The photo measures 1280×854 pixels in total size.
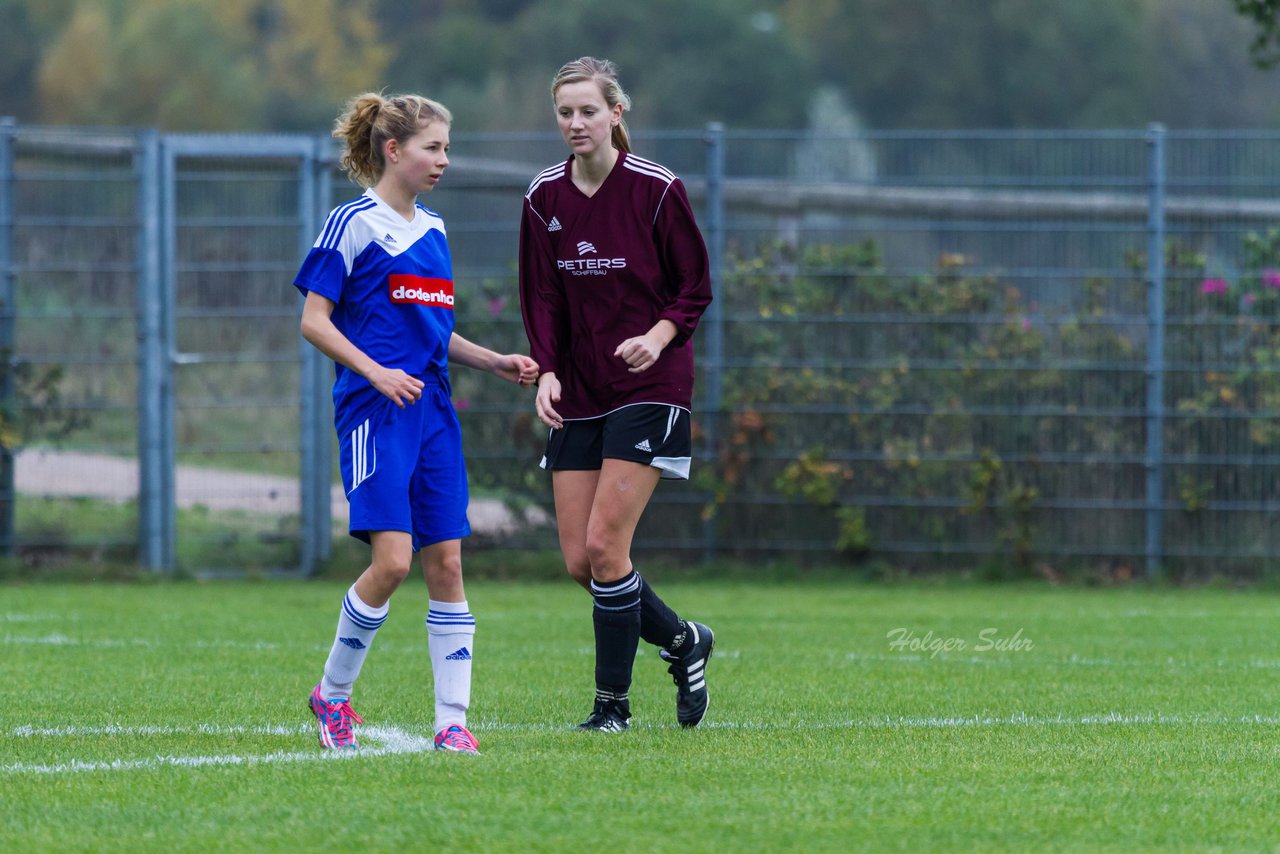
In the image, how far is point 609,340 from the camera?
6.63 meters

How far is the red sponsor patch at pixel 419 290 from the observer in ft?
20.1

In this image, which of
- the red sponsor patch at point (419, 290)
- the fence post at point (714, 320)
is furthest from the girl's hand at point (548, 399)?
the fence post at point (714, 320)

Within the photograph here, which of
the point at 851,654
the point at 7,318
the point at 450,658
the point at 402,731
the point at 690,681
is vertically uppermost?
the point at 7,318

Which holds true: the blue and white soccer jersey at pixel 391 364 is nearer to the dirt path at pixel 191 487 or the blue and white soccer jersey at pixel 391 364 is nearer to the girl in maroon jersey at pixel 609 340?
the girl in maroon jersey at pixel 609 340

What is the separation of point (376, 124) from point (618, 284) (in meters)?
0.98

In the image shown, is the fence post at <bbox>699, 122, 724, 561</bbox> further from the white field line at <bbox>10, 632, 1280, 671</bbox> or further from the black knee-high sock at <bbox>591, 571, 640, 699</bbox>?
the black knee-high sock at <bbox>591, 571, 640, 699</bbox>

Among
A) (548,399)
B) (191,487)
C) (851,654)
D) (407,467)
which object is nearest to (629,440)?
(548,399)

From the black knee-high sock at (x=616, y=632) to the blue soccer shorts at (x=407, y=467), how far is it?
681 millimetres

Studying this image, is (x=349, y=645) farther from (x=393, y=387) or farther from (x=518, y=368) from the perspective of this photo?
(x=518, y=368)

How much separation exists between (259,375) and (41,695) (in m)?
5.97

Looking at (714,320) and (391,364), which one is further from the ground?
(714,320)

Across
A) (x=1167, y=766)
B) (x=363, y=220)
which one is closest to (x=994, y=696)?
(x=1167, y=766)

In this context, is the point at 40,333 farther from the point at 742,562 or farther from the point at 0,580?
the point at 742,562

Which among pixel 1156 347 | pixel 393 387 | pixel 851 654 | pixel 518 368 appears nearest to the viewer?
pixel 393 387
